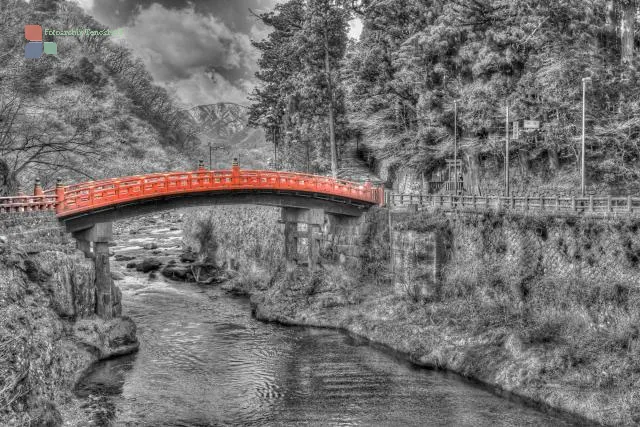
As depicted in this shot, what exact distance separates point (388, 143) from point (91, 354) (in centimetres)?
3040

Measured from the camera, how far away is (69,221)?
27.4 meters

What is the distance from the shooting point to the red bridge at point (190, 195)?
27.0 meters

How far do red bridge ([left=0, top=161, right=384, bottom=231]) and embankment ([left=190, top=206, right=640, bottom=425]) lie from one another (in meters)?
2.41

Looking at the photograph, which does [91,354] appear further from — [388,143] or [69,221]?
[388,143]

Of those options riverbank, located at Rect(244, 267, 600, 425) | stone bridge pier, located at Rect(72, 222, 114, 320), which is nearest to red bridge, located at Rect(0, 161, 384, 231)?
stone bridge pier, located at Rect(72, 222, 114, 320)

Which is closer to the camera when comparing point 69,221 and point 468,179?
point 69,221

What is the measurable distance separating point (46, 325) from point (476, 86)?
3054cm

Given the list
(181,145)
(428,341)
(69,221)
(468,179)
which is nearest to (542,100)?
(468,179)

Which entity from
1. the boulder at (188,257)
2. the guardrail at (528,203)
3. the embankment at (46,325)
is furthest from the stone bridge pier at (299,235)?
the boulder at (188,257)

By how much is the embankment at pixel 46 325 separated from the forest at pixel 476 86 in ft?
66.6

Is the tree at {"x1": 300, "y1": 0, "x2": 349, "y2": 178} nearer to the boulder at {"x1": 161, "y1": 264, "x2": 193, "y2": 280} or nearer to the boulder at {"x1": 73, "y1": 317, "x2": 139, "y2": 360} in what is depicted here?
the boulder at {"x1": 161, "y1": 264, "x2": 193, "y2": 280}

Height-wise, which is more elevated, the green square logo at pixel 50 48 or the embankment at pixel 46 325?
the green square logo at pixel 50 48

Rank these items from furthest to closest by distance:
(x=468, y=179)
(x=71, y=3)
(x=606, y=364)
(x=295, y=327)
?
(x=71, y=3), (x=468, y=179), (x=295, y=327), (x=606, y=364)

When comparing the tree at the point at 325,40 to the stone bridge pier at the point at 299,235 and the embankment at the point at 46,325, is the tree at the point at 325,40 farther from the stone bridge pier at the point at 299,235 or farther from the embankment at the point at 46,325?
the embankment at the point at 46,325
